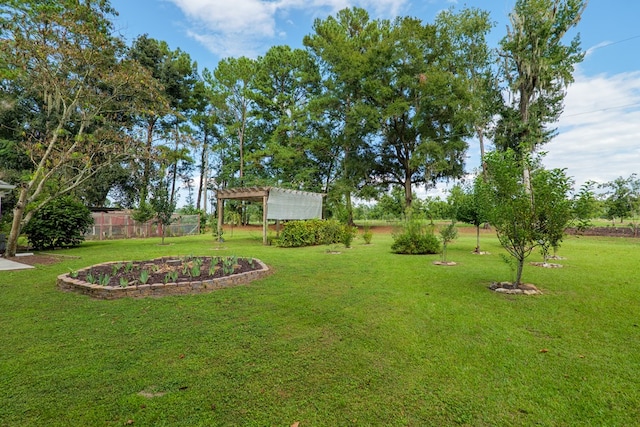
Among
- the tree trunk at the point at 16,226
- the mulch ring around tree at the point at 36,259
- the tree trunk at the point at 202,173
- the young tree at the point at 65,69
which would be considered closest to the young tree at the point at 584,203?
the mulch ring around tree at the point at 36,259

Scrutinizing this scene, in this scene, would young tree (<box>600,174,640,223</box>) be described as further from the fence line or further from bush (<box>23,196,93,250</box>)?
bush (<box>23,196,93,250</box>)

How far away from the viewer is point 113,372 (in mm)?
2379

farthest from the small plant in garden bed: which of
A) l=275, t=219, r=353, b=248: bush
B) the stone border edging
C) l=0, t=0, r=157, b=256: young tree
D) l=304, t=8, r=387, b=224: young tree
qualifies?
l=304, t=8, r=387, b=224: young tree

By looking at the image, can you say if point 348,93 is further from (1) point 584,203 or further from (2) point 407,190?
(1) point 584,203

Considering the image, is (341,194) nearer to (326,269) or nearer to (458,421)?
(326,269)

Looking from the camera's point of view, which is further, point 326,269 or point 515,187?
point 326,269

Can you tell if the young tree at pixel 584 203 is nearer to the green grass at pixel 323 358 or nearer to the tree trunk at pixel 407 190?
the green grass at pixel 323 358

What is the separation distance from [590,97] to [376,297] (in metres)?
20.0

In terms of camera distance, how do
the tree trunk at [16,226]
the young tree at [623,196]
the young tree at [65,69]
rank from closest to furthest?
1. the young tree at [65,69]
2. the tree trunk at [16,226]
3. the young tree at [623,196]

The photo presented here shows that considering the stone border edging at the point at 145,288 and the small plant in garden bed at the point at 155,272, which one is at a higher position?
the small plant in garden bed at the point at 155,272

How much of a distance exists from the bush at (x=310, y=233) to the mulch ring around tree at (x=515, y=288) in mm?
6660

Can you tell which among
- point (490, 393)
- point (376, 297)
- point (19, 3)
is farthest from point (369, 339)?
point (19, 3)

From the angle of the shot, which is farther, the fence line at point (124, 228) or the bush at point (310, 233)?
the fence line at point (124, 228)

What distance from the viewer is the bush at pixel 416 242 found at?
9.74m
